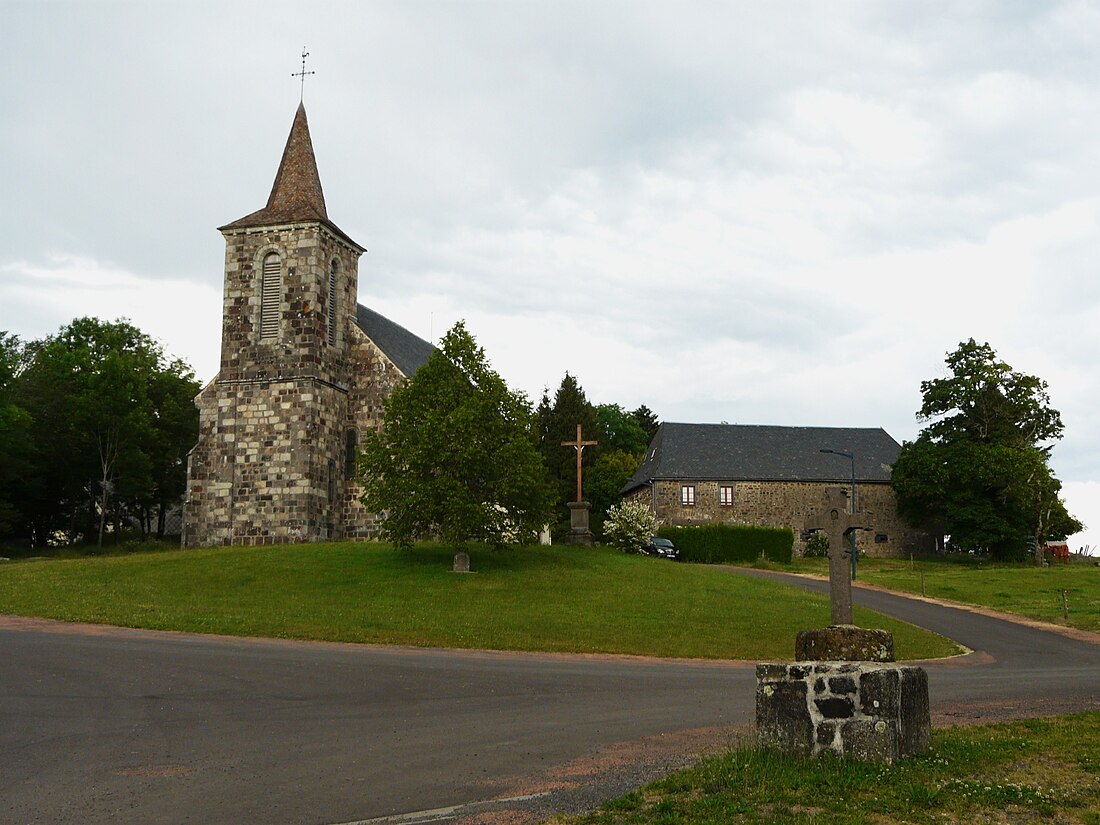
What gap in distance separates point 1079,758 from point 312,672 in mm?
11380

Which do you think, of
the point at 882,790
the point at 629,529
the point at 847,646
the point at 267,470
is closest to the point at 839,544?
the point at 847,646

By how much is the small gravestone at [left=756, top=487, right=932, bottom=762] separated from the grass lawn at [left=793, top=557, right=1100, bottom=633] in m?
23.8

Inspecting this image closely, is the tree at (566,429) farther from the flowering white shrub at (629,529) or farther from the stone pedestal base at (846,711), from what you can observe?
the stone pedestal base at (846,711)

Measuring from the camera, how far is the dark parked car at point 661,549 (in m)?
51.1

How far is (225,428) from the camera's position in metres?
45.1

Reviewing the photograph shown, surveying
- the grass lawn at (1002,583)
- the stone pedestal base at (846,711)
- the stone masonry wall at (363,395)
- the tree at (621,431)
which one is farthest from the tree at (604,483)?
the stone pedestal base at (846,711)

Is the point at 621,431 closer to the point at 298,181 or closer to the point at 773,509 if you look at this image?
the point at 773,509

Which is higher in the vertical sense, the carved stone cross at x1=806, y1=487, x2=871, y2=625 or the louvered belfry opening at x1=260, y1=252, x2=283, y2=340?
the louvered belfry opening at x1=260, y1=252, x2=283, y2=340

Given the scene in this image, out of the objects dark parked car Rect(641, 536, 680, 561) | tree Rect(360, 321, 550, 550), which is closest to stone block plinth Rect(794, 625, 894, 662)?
tree Rect(360, 321, 550, 550)

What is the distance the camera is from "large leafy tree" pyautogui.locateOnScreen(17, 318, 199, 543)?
57031 mm

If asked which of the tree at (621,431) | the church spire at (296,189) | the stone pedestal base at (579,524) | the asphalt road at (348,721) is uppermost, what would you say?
the church spire at (296,189)

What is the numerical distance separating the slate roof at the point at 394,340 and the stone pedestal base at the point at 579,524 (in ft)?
33.6

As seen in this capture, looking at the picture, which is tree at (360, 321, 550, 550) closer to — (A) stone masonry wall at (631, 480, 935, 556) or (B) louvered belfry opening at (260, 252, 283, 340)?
(B) louvered belfry opening at (260, 252, 283, 340)

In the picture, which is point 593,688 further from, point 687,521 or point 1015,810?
point 687,521
